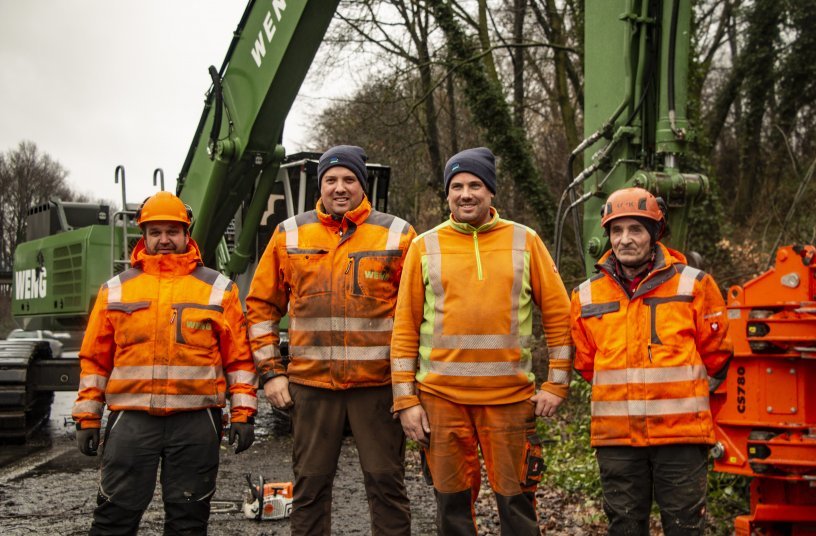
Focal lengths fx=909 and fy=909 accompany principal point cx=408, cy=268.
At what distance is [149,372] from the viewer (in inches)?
168

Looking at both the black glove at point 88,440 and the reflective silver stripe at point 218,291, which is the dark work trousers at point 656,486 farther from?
the black glove at point 88,440

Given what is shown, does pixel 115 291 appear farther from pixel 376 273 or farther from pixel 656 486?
pixel 656 486

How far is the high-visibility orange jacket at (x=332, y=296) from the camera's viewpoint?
14.2ft

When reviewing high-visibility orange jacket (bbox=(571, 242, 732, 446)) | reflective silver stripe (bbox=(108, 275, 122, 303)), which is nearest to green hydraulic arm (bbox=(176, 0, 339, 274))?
reflective silver stripe (bbox=(108, 275, 122, 303))

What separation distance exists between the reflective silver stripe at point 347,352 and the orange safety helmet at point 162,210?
89 centimetres

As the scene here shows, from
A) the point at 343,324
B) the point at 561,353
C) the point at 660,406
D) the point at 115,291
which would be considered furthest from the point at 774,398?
the point at 115,291

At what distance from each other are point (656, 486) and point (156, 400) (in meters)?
2.29

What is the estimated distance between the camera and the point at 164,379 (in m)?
4.26

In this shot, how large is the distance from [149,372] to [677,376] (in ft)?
7.87

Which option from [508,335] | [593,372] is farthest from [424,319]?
[593,372]

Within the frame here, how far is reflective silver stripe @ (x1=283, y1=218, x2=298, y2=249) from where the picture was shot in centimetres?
448

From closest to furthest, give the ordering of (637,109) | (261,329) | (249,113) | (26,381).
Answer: (261,329) → (637,109) → (249,113) → (26,381)

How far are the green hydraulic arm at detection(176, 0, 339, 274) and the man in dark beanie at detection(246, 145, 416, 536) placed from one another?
9.80ft

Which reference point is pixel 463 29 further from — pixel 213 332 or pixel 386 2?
pixel 213 332
